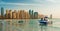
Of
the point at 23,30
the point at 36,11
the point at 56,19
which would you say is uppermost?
the point at 36,11

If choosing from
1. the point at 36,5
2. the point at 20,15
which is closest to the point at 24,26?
the point at 20,15

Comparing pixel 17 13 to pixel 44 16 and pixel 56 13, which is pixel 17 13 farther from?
pixel 56 13

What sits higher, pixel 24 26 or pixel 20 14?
pixel 20 14

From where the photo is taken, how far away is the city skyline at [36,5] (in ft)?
4.13

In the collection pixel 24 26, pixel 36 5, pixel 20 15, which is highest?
pixel 36 5

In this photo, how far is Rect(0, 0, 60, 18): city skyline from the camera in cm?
126

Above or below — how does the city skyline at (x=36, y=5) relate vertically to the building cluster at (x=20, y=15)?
above

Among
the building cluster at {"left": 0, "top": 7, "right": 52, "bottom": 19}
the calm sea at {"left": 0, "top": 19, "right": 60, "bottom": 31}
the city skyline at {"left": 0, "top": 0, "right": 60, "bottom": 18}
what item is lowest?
the calm sea at {"left": 0, "top": 19, "right": 60, "bottom": 31}

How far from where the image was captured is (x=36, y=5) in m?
1.27

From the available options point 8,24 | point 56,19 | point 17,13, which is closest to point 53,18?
point 56,19

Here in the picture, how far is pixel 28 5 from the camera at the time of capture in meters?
1.27

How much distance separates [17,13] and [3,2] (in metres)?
0.23

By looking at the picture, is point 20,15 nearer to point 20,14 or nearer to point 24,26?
point 20,14

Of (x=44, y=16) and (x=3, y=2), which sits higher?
(x=3, y=2)
